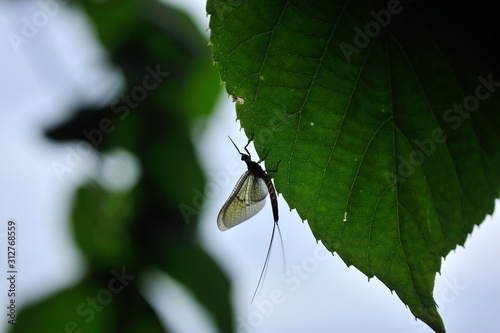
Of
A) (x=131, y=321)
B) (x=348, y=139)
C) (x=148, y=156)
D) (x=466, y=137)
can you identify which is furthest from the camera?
(x=148, y=156)

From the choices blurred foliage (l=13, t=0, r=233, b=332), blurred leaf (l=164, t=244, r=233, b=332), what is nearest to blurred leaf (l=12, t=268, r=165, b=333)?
blurred foliage (l=13, t=0, r=233, b=332)

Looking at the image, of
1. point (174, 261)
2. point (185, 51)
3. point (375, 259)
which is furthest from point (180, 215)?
point (375, 259)

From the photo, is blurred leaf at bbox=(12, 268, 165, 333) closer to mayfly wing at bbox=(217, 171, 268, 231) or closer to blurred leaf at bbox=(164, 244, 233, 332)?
blurred leaf at bbox=(164, 244, 233, 332)

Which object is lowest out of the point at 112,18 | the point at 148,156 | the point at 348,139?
the point at 148,156

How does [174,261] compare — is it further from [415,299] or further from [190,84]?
[415,299]

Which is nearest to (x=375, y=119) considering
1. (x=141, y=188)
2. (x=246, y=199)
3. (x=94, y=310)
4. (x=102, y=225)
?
(x=246, y=199)

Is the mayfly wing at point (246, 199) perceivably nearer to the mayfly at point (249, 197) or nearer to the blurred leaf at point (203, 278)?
the mayfly at point (249, 197)
